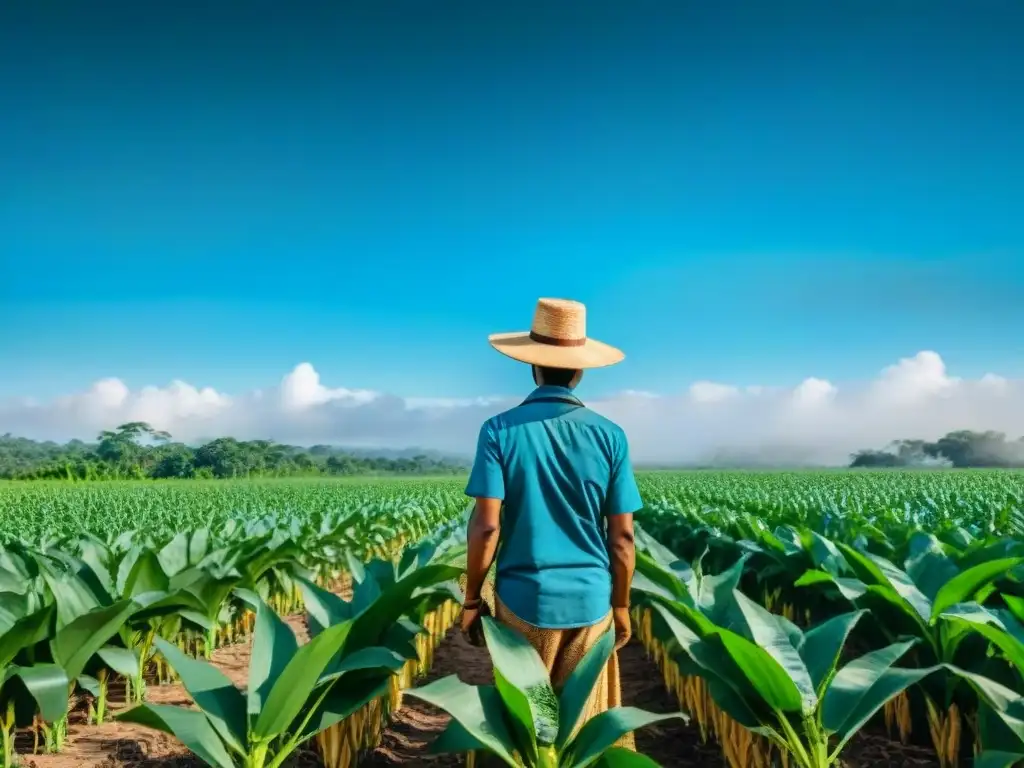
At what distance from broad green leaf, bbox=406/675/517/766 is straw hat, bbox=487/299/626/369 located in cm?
114

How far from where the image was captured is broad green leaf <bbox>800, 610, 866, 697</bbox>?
8.86 ft

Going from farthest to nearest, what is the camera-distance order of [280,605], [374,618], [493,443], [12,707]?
1. [280,605]
2. [12,707]
3. [374,618]
4. [493,443]

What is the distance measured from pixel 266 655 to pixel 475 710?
30.4 inches

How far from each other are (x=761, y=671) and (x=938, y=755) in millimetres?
1670

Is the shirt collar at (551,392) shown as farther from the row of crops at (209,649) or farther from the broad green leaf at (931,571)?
the broad green leaf at (931,571)

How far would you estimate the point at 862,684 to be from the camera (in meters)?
2.62

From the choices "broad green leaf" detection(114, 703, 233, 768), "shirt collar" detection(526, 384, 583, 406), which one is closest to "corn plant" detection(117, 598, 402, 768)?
"broad green leaf" detection(114, 703, 233, 768)

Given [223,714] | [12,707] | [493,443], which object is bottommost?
[12,707]

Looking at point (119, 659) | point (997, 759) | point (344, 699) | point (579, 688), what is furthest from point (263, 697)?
point (997, 759)

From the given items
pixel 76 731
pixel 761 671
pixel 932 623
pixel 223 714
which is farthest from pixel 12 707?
pixel 932 623

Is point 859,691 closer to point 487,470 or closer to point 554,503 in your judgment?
point 554,503

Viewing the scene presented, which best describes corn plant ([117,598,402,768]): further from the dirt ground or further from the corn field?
the dirt ground

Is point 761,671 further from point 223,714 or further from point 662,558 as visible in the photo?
point 662,558

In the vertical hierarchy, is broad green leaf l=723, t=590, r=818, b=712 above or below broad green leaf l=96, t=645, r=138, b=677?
above
